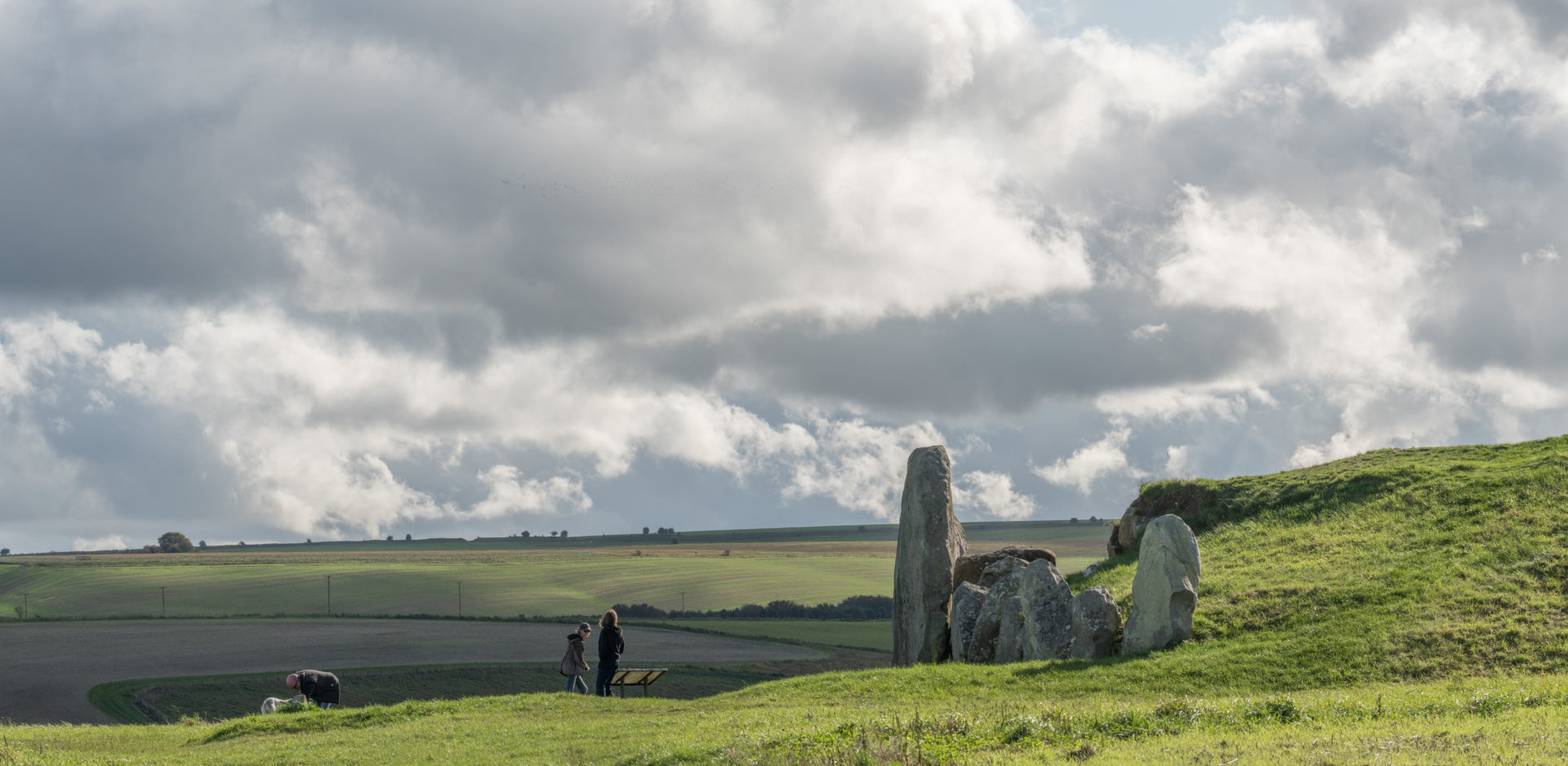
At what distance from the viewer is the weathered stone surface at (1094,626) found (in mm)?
31219

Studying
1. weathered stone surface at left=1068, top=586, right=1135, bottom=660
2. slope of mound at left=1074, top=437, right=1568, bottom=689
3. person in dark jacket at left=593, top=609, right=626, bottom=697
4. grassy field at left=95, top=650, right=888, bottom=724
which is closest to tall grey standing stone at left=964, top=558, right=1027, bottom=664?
weathered stone surface at left=1068, top=586, right=1135, bottom=660

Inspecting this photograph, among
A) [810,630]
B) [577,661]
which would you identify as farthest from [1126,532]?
[810,630]

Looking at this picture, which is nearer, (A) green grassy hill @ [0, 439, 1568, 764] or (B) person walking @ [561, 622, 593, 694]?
(A) green grassy hill @ [0, 439, 1568, 764]

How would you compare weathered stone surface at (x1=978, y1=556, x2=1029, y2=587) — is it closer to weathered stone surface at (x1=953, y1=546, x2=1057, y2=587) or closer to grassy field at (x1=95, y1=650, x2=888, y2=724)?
weathered stone surface at (x1=953, y1=546, x2=1057, y2=587)

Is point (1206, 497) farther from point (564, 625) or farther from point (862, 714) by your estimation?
point (564, 625)

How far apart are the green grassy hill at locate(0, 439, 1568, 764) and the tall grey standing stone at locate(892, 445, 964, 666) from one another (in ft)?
19.9

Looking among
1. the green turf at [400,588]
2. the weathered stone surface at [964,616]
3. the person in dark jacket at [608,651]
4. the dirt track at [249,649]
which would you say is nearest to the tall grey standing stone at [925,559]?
the weathered stone surface at [964,616]

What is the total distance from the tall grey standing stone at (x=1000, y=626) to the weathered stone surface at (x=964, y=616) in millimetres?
161

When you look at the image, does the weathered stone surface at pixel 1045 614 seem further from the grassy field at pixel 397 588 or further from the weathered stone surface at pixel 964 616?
the grassy field at pixel 397 588

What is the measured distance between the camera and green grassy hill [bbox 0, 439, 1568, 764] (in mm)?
18047

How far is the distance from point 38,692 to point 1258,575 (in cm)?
5829

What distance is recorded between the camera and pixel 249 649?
253ft

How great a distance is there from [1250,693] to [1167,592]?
5023 millimetres

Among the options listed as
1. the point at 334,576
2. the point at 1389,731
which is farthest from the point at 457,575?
the point at 1389,731
